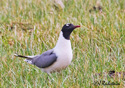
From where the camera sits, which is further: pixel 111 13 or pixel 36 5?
pixel 36 5

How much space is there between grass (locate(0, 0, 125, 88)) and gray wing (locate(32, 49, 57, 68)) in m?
0.12

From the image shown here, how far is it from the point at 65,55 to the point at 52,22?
2633 mm

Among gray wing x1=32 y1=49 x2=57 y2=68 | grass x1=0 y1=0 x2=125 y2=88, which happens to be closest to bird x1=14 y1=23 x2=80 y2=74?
gray wing x1=32 y1=49 x2=57 y2=68

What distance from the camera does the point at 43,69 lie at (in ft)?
17.9

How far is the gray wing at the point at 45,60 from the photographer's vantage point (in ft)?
A: 17.0

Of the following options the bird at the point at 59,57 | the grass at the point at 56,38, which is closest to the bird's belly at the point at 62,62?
the bird at the point at 59,57

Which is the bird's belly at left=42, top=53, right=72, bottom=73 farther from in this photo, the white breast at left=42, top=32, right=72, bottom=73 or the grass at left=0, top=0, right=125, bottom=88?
the grass at left=0, top=0, right=125, bottom=88

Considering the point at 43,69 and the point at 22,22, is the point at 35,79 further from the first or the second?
the point at 22,22

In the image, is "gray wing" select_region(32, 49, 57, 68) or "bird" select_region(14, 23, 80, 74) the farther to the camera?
"gray wing" select_region(32, 49, 57, 68)

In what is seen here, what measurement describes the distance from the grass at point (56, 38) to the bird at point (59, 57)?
0.37 ft

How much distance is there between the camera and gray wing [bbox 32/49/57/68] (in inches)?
204

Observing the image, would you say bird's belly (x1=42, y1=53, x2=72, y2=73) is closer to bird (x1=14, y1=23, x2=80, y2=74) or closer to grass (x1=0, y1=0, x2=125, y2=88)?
bird (x1=14, y1=23, x2=80, y2=74)

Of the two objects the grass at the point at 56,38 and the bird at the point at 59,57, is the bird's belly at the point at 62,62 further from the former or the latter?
the grass at the point at 56,38

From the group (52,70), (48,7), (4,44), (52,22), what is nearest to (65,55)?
(52,70)
